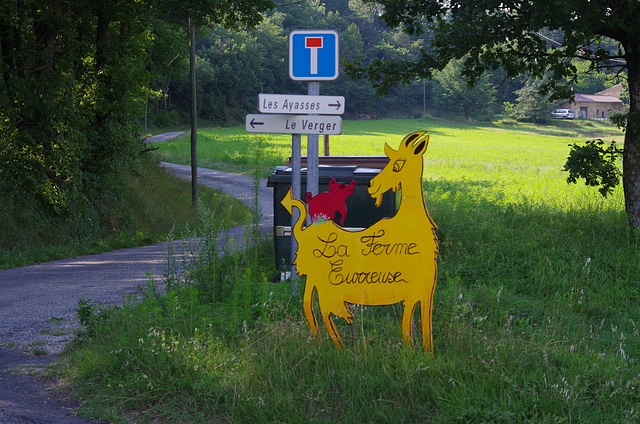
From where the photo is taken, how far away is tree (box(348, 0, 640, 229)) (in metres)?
8.41

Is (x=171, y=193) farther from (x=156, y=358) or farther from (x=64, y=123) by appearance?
(x=156, y=358)

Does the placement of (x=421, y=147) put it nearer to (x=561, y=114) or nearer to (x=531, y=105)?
(x=531, y=105)

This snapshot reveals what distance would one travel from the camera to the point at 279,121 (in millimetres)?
6004

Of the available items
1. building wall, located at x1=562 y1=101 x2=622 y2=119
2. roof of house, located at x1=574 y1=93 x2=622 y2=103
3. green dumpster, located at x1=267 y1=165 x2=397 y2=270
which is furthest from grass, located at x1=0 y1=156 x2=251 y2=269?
building wall, located at x1=562 y1=101 x2=622 y2=119

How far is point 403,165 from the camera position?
4805mm

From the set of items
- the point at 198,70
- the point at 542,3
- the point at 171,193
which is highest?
the point at 198,70

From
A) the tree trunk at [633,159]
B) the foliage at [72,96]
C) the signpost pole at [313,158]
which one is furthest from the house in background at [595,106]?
the signpost pole at [313,158]

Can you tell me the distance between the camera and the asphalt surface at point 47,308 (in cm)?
446

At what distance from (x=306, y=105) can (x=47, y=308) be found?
434cm

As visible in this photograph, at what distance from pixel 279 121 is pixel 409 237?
1.95 metres

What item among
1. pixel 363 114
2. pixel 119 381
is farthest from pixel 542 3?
pixel 363 114

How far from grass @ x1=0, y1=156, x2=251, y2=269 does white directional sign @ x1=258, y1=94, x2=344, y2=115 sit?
2593 millimetres

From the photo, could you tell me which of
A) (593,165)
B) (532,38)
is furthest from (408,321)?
(532,38)

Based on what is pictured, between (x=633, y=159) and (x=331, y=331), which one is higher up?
(x=633, y=159)
